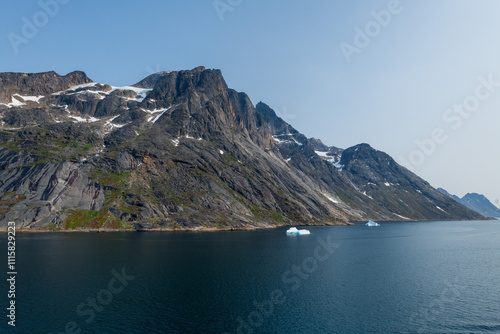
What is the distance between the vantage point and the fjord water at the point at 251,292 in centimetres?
4884

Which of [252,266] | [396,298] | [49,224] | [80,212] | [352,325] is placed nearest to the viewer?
[352,325]

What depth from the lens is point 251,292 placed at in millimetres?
65250

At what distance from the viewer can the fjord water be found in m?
48.8

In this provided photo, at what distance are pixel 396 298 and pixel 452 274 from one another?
33.2 metres

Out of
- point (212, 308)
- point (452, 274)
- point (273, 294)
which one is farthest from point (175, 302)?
point (452, 274)

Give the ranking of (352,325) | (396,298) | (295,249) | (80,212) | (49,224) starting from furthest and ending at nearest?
(80,212) → (49,224) → (295,249) → (396,298) → (352,325)

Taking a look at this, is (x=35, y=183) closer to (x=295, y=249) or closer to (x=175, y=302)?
(x=295, y=249)

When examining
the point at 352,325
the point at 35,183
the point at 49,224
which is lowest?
the point at 352,325

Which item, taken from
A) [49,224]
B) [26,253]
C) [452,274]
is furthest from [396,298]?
[49,224]

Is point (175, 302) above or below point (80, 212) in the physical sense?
below

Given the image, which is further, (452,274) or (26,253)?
(26,253)

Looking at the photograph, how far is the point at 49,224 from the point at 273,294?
516 feet

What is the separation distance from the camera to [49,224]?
170250 mm

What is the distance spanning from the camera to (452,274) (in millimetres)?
84062
